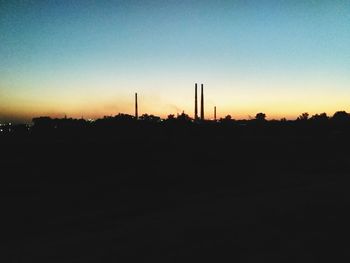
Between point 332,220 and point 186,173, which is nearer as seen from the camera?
point 332,220

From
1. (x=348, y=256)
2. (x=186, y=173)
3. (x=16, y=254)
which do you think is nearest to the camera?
(x=348, y=256)

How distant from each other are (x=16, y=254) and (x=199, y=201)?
7395mm

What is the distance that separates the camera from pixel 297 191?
52.6 feet

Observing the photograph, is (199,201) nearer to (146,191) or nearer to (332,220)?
(146,191)

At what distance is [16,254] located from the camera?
8344mm

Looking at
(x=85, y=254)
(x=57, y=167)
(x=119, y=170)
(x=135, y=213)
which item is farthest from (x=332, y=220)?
(x=57, y=167)

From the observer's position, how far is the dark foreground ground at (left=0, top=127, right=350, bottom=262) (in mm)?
8383

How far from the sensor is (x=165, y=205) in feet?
45.5

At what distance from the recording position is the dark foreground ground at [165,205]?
27.5 ft

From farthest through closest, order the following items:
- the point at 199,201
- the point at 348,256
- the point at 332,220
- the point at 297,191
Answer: the point at 297,191, the point at 199,201, the point at 332,220, the point at 348,256

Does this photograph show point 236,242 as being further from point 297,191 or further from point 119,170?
point 119,170

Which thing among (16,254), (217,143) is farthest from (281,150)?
(16,254)

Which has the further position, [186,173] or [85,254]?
[186,173]

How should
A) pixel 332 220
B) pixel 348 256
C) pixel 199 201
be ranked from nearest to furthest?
1. pixel 348 256
2. pixel 332 220
3. pixel 199 201
